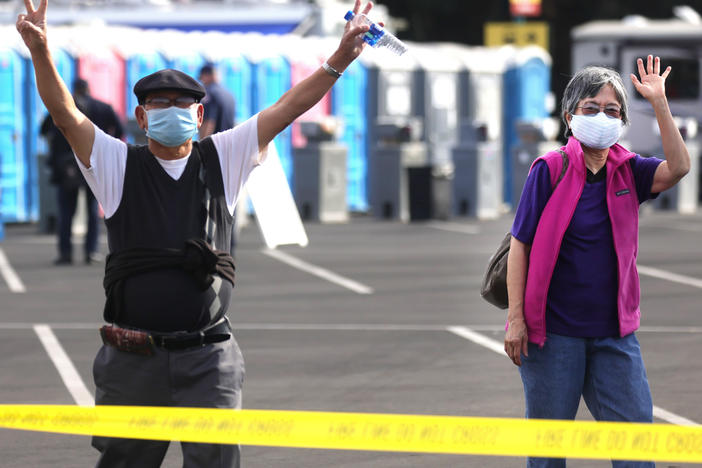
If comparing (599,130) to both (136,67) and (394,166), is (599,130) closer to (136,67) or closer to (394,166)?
(394,166)

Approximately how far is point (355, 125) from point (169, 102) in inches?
848

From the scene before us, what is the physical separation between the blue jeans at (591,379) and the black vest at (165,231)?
1190mm

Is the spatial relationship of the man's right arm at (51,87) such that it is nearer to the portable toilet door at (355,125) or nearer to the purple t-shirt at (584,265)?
the purple t-shirt at (584,265)

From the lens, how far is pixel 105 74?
23.5 meters

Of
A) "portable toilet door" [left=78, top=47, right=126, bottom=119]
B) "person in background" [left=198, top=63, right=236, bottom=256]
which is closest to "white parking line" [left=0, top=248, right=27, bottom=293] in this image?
"person in background" [left=198, top=63, right=236, bottom=256]

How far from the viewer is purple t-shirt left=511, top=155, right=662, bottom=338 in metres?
5.34

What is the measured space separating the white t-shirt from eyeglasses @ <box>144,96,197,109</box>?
0.48 ft

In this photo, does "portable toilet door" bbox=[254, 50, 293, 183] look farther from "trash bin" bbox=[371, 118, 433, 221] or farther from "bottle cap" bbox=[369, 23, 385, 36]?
"bottle cap" bbox=[369, 23, 385, 36]

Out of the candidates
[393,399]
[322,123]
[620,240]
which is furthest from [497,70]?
[620,240]

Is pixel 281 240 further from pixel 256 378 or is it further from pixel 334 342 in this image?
pixel 334 342

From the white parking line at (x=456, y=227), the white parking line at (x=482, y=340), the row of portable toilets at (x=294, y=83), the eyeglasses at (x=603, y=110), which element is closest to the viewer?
the eyeglasses at (x=603, y=110)

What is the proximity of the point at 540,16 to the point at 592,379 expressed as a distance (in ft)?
136

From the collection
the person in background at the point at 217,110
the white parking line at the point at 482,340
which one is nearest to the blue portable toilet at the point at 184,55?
the person in background at the point at 217,110

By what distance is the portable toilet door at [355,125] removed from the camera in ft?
85.9
